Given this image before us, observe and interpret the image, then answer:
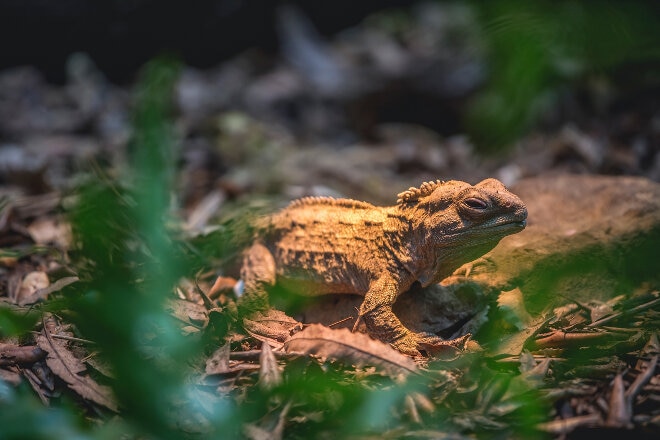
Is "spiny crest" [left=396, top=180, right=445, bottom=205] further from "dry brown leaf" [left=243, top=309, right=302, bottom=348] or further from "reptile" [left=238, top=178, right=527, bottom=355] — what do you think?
"dry brown leaf" [left=243, top=309, right=302, bottom=348]

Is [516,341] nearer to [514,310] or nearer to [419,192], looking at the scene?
[514,310]

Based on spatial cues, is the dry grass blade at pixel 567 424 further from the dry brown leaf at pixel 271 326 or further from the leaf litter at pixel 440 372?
the dry brown leaf at pixel 271 326

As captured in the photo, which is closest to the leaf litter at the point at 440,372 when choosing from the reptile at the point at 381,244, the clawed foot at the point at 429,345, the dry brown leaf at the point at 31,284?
the clawed foot at the point at 429,345

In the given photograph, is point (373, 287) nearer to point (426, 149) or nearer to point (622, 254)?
point (622, 254)

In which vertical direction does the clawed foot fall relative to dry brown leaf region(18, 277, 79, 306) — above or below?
above

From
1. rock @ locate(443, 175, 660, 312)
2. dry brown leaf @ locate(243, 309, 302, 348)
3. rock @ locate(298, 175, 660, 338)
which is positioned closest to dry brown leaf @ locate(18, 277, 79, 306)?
dry brown leaf @ locate(243, 309, 302, 348)

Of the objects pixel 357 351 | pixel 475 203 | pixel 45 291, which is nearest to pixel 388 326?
pixel 357 351
